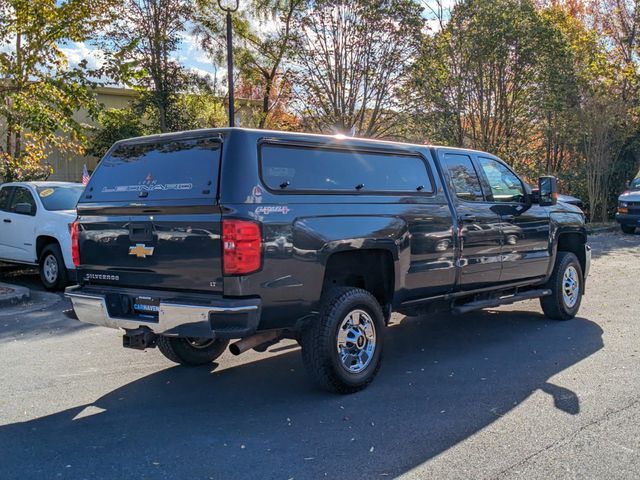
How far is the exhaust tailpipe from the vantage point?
4.73 metres

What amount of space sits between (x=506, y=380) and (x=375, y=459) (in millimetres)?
1929

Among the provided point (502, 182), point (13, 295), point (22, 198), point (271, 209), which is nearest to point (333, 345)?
point (271, 209)

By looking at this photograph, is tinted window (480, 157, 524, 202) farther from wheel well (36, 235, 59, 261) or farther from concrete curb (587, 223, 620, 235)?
concrete curb (587, 223, 620, 235)

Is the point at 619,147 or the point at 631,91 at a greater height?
the point at 631,91

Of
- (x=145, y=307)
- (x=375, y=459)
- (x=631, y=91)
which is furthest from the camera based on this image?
(x=631, y=91)

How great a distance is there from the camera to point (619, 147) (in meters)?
22.3

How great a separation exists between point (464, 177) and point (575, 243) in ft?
8.04

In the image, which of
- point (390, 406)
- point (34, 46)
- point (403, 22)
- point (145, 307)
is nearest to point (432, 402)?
point (390, 406)

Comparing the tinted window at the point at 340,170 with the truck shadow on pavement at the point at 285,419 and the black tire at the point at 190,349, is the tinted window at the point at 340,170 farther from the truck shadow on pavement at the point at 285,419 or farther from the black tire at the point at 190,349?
the black tire at the point at 190,349

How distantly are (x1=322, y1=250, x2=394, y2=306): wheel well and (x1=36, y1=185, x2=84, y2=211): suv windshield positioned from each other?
6.70 metres

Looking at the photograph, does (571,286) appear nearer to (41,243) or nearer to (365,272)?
(365,272)

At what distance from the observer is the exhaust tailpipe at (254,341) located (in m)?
4.73

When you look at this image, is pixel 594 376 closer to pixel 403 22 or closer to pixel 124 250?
pixel 124 250

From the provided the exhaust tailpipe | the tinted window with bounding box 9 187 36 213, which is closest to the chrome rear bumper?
the exhaust tailpipe
